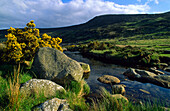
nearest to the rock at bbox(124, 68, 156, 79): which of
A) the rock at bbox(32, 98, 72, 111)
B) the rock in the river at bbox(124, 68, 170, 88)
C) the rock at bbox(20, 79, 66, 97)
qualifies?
the rock in the river at bbox(124, 68, 170, 88)

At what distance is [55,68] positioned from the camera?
12047 millimetres

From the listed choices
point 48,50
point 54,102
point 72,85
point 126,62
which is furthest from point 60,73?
point 126,62

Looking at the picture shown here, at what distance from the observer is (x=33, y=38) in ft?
59.3

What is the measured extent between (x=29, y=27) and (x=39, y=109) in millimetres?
16541

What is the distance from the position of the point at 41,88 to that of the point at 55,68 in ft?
12.4

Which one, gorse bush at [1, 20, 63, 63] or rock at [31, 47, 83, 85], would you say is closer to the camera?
rock at [31, 47, 83, 85]

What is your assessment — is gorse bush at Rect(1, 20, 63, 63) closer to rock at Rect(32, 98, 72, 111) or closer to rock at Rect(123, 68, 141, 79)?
rock at Rect(32, 98, 72, 111)

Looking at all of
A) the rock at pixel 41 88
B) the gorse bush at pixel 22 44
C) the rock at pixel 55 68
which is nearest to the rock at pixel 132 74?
the rock at pixel 55 68

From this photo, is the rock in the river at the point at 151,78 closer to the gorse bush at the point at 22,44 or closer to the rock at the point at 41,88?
the rock at the point at 41,88

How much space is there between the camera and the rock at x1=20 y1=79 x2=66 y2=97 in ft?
26.0

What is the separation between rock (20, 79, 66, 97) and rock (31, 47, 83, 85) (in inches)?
95.8

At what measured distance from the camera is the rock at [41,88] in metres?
7.91

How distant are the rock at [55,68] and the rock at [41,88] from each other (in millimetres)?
2432

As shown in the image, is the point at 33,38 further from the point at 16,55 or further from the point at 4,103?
the point at 4,103
